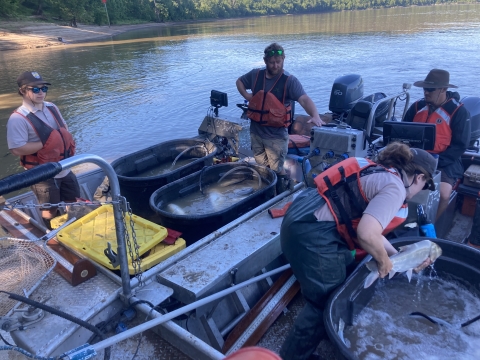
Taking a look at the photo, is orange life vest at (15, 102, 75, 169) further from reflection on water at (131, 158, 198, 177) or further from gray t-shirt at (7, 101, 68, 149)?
reflection on water at (131, 158, 198, 177)

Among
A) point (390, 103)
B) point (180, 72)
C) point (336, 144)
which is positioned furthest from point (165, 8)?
point (336, 144)

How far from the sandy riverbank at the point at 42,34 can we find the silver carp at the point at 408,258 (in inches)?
1217

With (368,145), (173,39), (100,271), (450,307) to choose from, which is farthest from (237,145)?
(173,39)

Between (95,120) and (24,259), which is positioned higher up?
(24,259)

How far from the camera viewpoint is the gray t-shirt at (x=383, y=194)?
6.37 feet

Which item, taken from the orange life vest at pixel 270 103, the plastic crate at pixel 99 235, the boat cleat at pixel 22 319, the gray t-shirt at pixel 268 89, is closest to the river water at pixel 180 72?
the gray t-shirt at pixel 268 89

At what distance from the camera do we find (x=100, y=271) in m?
A: 2.77

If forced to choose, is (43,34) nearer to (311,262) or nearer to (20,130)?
(20,130)

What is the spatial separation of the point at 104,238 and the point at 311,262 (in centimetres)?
172

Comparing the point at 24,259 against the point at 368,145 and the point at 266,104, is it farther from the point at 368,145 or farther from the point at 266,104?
the point at 368,145

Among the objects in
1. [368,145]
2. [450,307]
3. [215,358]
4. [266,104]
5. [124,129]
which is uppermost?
[266,104]

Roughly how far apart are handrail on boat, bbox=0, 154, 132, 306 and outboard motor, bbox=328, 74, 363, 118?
408 cm

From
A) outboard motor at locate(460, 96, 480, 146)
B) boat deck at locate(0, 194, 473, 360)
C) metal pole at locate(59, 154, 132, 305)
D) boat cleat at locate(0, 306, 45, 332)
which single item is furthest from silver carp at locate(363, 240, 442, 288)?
outboard motor at locate(460, 96, 480, 146)

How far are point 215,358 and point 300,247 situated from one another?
74 centimetres
